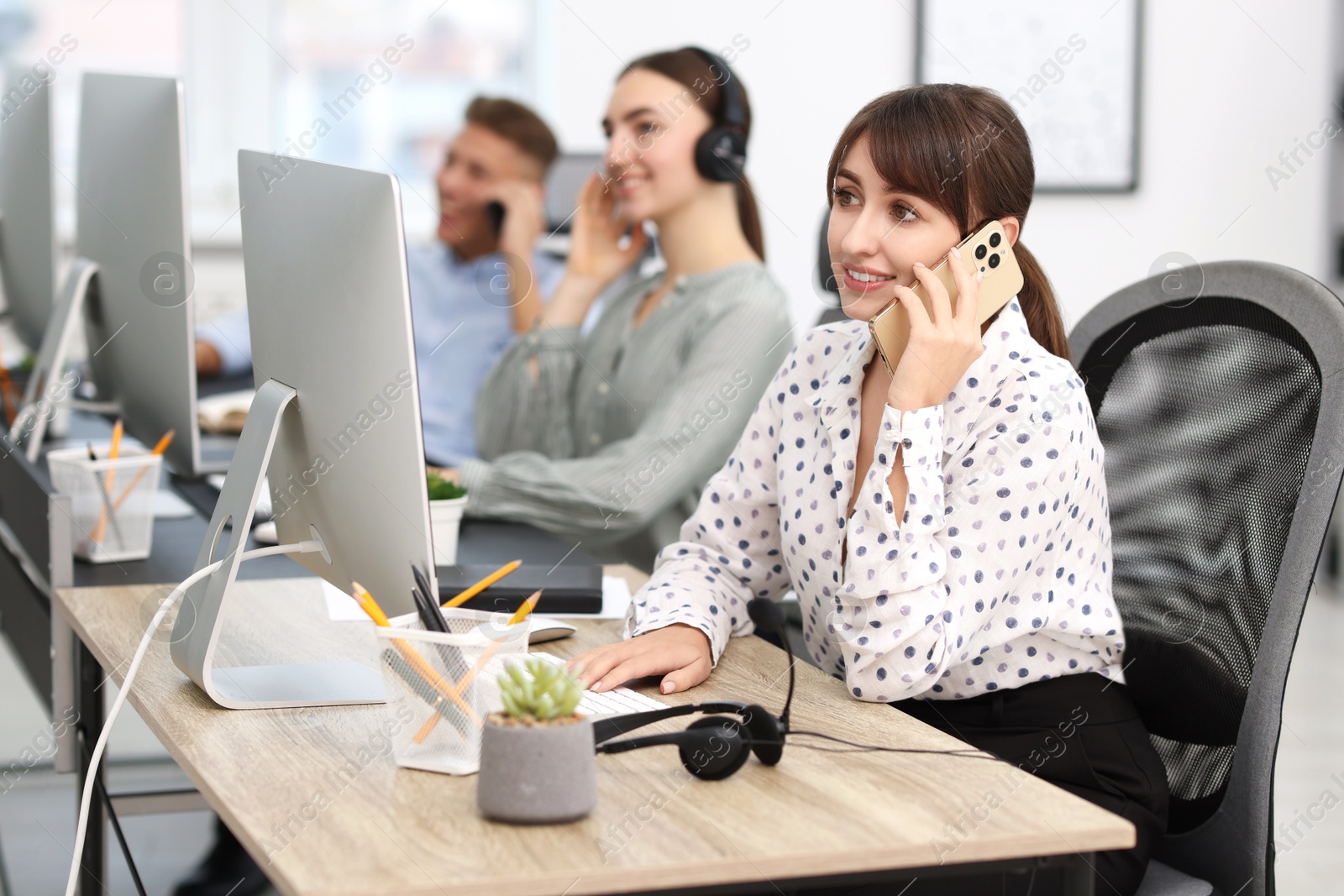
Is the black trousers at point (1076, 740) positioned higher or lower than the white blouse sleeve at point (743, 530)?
lower

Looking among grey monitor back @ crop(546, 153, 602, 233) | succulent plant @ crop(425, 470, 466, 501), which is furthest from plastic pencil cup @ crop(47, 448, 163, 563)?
grey monitor back @ crop(546, 153, 602, 233)

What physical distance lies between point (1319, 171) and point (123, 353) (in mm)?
3779

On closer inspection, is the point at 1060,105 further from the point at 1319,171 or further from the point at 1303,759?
the point at 1303,759

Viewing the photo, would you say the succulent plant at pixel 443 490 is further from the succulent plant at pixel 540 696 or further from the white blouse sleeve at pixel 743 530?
the succulent plant at pixel 540 696

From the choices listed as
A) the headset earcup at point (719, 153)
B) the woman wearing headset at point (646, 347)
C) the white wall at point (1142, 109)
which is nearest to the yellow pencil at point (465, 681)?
the woman wearing headset at point (646, 347)

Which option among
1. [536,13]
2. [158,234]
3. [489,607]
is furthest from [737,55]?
[489,607]

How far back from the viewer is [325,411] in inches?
40.1

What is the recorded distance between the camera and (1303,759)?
2.67 meters

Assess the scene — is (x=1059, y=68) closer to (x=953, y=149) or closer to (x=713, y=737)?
(x=953, y=149)

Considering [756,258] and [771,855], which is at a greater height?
[756,258]

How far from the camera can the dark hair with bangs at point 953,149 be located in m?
1.19

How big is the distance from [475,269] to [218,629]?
1.91 m

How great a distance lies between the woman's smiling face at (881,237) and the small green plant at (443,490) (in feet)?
1.72

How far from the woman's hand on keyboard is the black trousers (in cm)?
22
